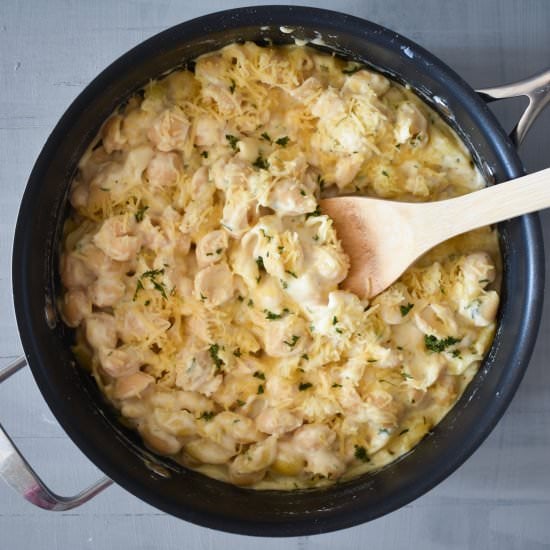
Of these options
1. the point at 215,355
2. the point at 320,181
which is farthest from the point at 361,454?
Result: the point at 320,181

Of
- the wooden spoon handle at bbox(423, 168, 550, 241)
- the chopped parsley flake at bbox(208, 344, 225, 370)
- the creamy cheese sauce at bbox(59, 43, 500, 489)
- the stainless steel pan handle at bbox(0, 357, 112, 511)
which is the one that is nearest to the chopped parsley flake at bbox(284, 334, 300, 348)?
the creamy cheese sauce at bbox(59, 43, 500, 489)

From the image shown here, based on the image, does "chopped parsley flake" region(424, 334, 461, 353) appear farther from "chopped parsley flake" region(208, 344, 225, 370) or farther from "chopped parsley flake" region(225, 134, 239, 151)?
"chopped parsley flake" region(225, 134, 239, 151)

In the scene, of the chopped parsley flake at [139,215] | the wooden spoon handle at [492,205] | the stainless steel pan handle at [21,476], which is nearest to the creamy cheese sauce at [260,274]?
the chopped parsley flake at [139,215]

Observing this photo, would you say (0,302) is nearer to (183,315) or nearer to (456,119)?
(183,315)

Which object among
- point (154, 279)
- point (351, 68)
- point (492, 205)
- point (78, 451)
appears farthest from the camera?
point (78, 451)

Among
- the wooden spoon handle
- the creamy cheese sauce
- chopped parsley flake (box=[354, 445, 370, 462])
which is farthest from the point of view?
chopped parsley flake (box=[354, 445, 370, 462])

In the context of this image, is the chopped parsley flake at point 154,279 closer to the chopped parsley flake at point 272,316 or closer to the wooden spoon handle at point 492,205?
the chopped parsley flake at point 272,316

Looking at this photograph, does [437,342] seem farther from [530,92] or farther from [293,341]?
[530,92]
